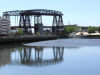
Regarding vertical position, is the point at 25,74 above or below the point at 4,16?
below

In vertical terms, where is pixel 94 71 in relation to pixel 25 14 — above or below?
below

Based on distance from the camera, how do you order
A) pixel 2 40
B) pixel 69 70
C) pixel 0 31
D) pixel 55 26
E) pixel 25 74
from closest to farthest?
1. pixel 25 74
2. pixel 69 70
3. pixel 2 40
4. pixel 0 31
5. pixel 55 26

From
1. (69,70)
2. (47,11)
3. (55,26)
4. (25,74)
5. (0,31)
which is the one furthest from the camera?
(55,26)

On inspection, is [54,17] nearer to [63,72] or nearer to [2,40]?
[2,40]

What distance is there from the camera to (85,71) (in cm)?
1589

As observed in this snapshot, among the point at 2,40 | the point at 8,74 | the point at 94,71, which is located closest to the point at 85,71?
the point at 94,71

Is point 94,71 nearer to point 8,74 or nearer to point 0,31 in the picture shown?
point 8,74

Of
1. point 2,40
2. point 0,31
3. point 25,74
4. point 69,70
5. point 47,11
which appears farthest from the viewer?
point 47,11

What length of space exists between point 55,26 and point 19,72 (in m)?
131

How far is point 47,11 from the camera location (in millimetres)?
134250

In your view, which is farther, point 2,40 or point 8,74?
point 2,40

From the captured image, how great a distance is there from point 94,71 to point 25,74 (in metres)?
5.94

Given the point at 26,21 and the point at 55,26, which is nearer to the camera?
the point at 26,21

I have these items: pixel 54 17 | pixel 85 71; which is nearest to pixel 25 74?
pixel 85 71
